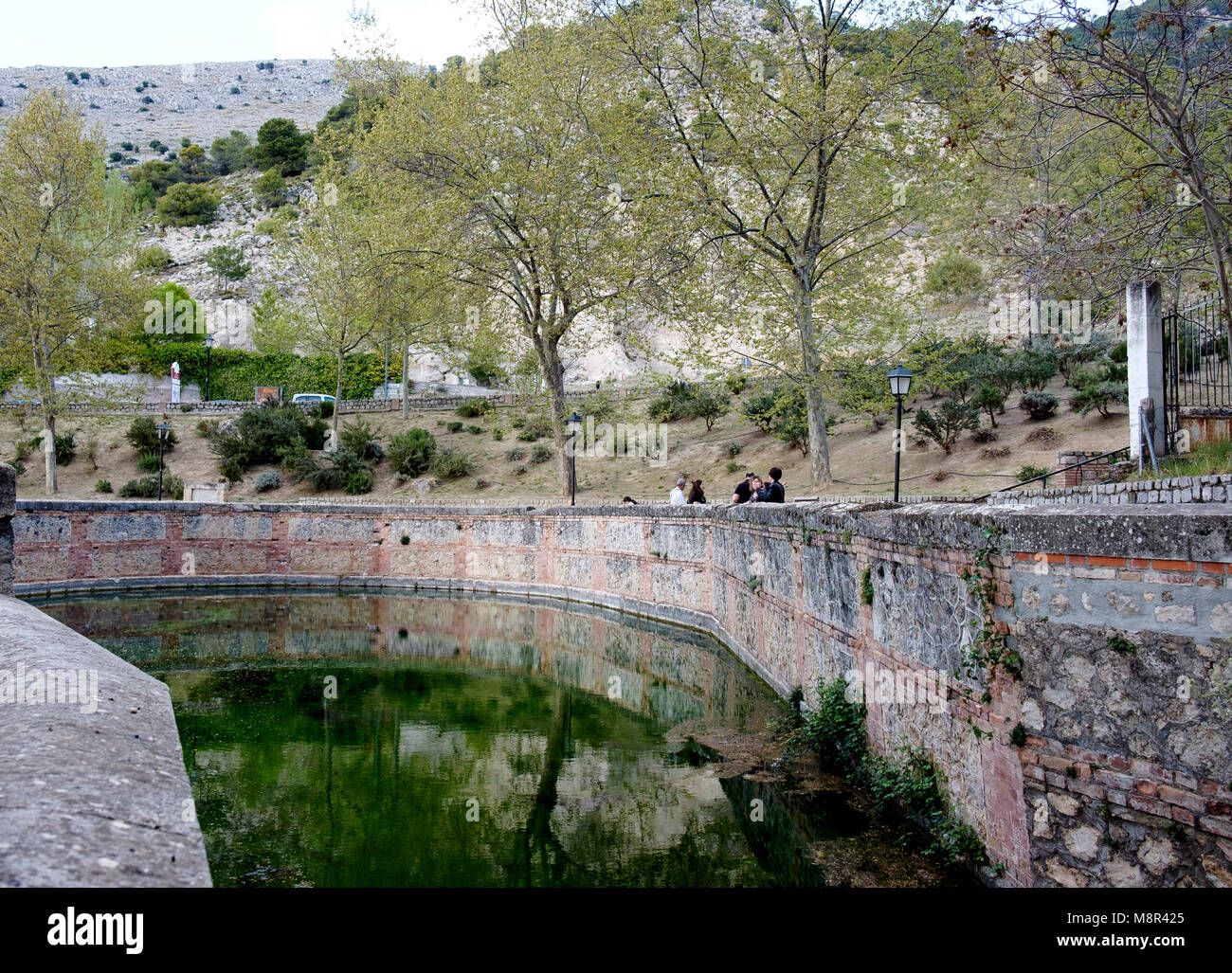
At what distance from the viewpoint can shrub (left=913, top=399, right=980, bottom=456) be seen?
84.2ft

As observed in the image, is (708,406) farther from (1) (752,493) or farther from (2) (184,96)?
(2) (184,96)

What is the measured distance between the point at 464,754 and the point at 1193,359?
40.5 ft

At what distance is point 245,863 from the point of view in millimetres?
6363

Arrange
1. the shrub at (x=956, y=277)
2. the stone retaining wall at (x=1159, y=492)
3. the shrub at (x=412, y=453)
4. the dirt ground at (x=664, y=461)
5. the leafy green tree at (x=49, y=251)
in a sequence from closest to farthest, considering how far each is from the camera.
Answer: the stone retaining wall at (x=1159, y=492) < the dirt ground at (x=664, y=461) < the leafy green tree at (x=49, y=251) < the shrub at (x=956, y=277) < the shrub at (x=412, y=453)

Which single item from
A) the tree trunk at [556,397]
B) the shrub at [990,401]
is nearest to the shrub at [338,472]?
the tree trunk at [556,397]

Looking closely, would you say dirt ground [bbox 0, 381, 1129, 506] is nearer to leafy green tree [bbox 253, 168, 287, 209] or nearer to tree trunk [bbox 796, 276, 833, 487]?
tree trunk [bbox 796, 276, 833, 487]

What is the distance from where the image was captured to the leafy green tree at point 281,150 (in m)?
89.1

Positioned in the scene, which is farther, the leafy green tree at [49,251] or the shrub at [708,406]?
the shrub at [708,406]

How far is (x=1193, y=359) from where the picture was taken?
45.6 feet

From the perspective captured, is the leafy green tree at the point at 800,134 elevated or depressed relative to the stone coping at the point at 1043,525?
elevated

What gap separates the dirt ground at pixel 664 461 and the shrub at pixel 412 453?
0.62 m

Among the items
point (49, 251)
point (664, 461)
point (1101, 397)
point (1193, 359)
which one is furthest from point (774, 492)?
point (49, 251)

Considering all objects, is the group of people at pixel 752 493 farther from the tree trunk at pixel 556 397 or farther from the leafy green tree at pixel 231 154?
the leafy green tree at pixel 231 154

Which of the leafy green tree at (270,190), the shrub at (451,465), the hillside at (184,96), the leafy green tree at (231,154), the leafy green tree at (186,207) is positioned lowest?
the shrub at (451,465)
